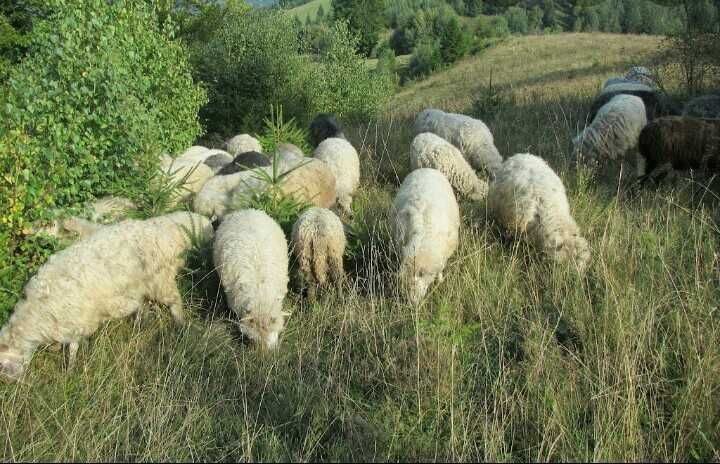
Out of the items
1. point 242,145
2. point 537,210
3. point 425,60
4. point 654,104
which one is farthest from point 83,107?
point 425,60

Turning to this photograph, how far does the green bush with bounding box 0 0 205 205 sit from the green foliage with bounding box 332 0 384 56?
76.8 m

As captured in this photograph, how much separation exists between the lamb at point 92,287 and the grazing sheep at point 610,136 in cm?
694

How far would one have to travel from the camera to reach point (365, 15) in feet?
292

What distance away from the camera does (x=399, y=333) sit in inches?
198

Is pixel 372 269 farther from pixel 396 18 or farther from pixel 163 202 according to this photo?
pixel 396 18

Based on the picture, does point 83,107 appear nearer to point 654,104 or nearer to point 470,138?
point 470,138

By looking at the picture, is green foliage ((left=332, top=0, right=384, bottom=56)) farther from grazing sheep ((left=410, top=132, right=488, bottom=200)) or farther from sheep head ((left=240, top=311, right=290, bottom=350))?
sheep head ((left=240, top=311, right=290, bottom=350))

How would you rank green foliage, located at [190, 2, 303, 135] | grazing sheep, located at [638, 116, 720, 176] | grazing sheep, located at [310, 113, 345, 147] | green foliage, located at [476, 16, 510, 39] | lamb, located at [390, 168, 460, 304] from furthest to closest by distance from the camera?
green foliage, located at [476, 16, 510, 39] → green foliage, located at [190, 2, 303, 135] → grazing sheep, located at [310, 113, 345, 147] → grazing sheep, located at [638, 116, 720, 176] → lamb, located at [390, 168, 460, 304]

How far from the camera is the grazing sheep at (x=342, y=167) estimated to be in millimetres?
8930

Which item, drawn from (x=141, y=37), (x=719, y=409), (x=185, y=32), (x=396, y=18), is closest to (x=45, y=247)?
(x=141, y=37)

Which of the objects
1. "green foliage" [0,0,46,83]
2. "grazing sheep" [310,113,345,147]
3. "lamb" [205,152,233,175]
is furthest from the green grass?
"green foliage" [0,0,46,83]

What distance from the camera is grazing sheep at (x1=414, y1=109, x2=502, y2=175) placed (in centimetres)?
1007

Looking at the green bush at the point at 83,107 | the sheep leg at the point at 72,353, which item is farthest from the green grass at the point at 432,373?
the green bush at the point at 83,107

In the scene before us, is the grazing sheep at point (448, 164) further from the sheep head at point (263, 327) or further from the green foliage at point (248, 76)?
the green foliage at point (248, 76)
